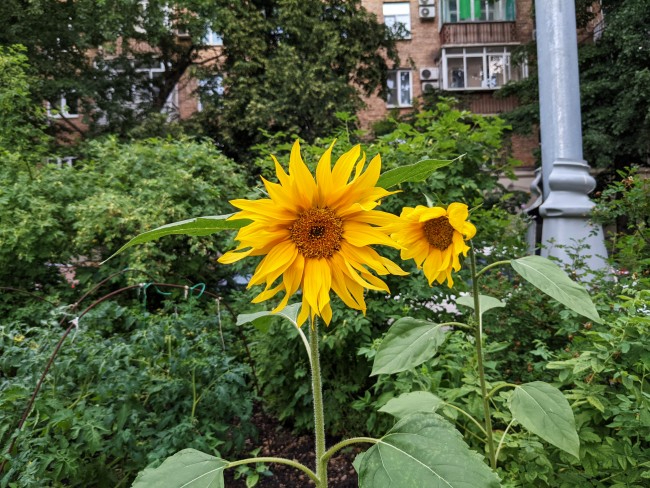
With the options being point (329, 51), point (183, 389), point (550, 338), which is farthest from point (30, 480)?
point (329, 51)

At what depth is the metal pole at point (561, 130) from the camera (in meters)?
4.78

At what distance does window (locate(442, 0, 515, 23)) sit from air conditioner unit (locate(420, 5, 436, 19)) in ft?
1.99

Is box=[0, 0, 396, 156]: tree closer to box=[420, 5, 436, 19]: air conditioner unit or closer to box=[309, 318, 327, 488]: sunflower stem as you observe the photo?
box=[420, 5, 436, 19]: air conditioner unit

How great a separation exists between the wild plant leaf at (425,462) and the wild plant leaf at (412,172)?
447 millimetres

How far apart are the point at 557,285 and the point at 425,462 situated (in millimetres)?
523

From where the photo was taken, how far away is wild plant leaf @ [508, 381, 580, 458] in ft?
3.78

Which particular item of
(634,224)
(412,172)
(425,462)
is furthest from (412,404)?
(634,224)

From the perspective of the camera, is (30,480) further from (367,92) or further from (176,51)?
(176,51)

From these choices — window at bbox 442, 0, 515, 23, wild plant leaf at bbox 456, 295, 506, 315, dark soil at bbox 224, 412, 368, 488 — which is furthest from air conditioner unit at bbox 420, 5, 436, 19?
wild plant leaf at bbox 456, 295, 506, 315

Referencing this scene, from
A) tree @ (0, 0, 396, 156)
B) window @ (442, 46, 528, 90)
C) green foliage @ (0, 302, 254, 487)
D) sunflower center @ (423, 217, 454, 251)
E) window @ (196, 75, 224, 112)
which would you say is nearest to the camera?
sunflower center @ (423, 217, 454, 251)

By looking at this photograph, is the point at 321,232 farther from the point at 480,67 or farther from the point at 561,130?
the point at 480,67

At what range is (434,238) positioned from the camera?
4.13 feet

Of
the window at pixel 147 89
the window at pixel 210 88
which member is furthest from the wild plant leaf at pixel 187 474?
the window at pixel 147 89

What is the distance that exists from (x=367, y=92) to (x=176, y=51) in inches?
256
